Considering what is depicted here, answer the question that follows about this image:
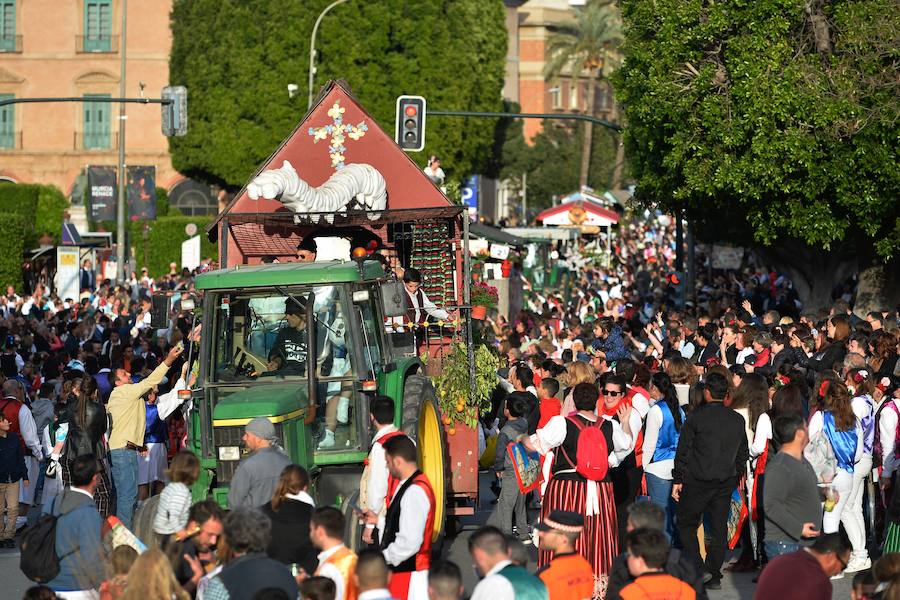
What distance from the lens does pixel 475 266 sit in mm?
25516

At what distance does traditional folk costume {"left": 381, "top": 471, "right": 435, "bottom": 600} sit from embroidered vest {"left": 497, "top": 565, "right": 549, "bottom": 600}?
1677 millimetres

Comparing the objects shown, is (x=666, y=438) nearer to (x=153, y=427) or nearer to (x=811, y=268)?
(x=153, y=427)

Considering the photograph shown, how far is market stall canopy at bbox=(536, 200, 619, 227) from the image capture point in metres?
47.2

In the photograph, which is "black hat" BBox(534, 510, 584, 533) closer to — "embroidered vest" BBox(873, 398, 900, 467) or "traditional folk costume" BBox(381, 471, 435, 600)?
"traditional folk costume" BBox(381, 471, 435, 600)

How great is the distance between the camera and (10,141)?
7488 centimetres

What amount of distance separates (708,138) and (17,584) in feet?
49.2

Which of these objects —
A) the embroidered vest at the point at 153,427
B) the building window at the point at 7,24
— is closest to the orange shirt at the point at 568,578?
the embroidered vest at the point at 153,427

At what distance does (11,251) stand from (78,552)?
39.6m

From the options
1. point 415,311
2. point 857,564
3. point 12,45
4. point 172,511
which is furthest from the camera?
point 12,45

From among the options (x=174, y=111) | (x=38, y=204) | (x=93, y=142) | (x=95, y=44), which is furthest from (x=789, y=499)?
(x=95, y=44)

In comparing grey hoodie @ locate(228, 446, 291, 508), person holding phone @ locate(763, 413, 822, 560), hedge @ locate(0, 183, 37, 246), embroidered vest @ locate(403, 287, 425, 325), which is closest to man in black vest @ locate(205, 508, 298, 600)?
grey hoodie @ locate(228, 446, 291, 508)

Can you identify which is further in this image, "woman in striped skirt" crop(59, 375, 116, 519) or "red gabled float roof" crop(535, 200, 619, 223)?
"red gabled float roof" crop(535, 200, 619, 223)

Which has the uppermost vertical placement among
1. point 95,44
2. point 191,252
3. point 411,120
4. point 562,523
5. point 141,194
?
point 95,44

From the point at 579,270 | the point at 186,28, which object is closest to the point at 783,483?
the point at 579,270
